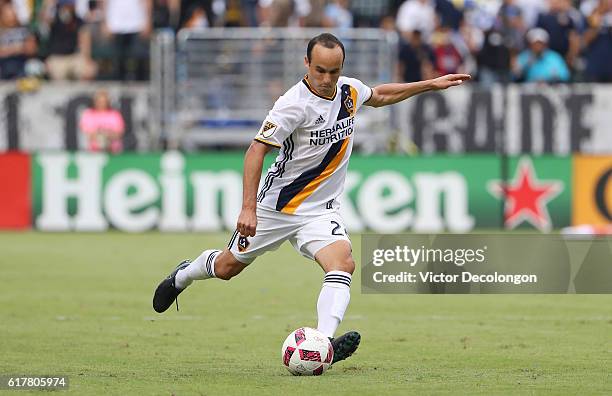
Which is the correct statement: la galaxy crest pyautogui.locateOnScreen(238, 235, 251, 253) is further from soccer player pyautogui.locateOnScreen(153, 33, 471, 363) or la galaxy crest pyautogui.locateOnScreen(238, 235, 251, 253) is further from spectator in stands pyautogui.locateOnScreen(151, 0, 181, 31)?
spectator in stands pyautogui.locateOnScreen(151, 0, 181, 31)

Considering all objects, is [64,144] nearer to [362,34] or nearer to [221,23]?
[221,23]

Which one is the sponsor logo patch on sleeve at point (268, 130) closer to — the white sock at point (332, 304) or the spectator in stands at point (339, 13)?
the white sock at point (332, 304)

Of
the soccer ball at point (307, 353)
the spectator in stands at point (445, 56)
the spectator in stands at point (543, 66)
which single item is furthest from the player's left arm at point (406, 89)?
the spectator in stands at point (543, 66)

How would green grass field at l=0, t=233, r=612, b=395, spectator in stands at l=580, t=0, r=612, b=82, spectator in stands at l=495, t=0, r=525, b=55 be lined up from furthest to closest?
spectator in stands at l=495, t=0, r=525, b=55 < spectator in stands at l=580, t=0, r=612, b=82 < green grass field at l=0, t=233, r=612, b=395

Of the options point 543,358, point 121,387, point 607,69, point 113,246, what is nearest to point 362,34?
point 607,69

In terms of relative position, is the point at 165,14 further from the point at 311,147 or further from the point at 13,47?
the point at 311,147

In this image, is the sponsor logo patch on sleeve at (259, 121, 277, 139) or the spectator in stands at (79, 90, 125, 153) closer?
the sponsor logo patch on sleeve at (259, 121, 277, 139)

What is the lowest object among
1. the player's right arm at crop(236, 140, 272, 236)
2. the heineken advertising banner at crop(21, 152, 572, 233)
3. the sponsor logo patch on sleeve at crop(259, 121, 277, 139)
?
the heineken advertising banner at crop(21, 152, 572, 233)

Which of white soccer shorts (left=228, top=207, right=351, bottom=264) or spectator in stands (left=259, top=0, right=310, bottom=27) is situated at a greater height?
spectator in stands (left=259, top=0, right=310, bottom=27)

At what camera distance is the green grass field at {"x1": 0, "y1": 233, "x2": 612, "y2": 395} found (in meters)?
8.56

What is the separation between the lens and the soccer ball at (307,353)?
28.8 ft

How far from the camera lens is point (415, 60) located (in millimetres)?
24594

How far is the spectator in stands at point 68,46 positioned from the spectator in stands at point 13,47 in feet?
1.31

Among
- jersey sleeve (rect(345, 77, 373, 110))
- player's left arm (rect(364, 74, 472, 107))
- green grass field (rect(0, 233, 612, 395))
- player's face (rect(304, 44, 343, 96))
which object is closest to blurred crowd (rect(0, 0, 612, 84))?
green grass field (rect(0, 233, 612, 395))
